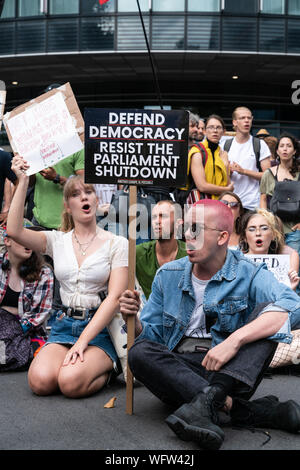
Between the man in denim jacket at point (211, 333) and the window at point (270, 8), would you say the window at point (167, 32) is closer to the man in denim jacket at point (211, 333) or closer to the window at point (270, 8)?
the window at point (270, 8)

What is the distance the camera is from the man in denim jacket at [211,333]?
11.0 ft

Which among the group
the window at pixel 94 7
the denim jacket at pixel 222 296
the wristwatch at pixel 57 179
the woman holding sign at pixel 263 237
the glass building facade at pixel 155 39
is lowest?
the denim jacket at pixel 222 296

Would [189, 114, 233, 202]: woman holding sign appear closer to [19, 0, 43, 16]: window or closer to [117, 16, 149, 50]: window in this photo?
[117, 16, 149, 50]: window

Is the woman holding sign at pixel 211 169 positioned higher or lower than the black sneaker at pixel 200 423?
higher

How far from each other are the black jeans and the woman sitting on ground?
5.77ft

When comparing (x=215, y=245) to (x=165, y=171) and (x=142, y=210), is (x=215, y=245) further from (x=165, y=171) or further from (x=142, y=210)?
(x=142, y=210)

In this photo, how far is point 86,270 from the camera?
4.49 metres

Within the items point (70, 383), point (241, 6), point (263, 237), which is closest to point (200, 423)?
point (70, 383)

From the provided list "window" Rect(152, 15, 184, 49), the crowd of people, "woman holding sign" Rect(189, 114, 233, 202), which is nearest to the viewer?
the crowd of people

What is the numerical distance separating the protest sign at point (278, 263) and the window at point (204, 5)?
14.5 m

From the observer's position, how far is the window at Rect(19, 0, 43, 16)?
19.2m

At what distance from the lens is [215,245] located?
3.75m

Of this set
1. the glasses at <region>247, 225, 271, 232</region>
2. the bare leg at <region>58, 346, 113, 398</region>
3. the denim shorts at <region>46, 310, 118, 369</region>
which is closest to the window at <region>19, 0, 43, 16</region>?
the glasses at <region>247, 225, 271, 232</region>

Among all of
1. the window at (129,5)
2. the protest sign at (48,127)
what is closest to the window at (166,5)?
the window at (129,5)
